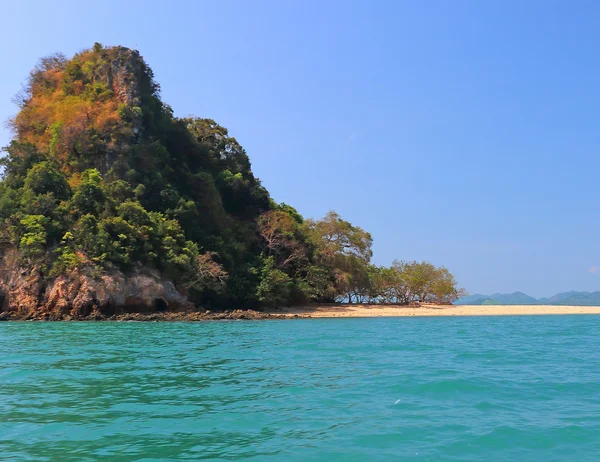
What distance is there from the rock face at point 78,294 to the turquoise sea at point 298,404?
603 inches

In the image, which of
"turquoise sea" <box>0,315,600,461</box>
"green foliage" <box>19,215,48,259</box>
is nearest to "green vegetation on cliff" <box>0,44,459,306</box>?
"green foliage" <box>19,215,48,259</box>

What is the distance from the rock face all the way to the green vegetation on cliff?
2.45ft

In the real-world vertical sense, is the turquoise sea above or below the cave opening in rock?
below

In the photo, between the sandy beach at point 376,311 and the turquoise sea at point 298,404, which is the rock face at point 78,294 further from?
the turquoise sea at point 298,404

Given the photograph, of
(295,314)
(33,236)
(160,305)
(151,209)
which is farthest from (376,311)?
(33,236)

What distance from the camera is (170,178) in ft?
139

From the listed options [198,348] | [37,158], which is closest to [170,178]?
[37,158]

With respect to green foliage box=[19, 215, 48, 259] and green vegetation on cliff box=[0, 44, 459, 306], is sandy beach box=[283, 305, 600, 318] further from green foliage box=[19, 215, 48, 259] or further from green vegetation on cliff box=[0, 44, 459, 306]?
green foliage box=[19, 215, 48, 259]

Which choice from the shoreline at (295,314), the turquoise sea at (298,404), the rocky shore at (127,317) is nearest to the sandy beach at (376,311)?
the shoreline at (295,314)

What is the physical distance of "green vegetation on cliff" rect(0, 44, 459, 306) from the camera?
106 ft

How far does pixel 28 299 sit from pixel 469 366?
93.4 feet

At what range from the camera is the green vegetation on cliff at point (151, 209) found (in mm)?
32375

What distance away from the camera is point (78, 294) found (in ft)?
99.7

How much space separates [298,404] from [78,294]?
26.0m
